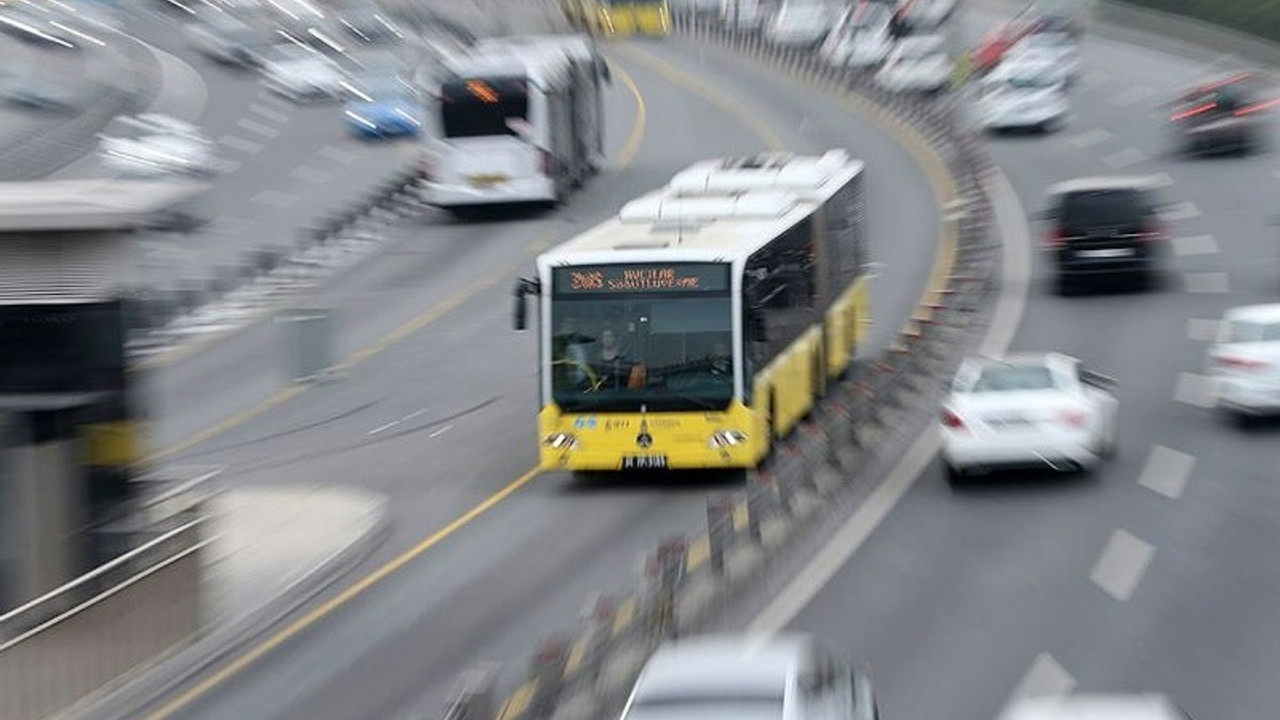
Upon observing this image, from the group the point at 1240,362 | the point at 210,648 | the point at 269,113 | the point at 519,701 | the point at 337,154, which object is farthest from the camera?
the point at 269,113

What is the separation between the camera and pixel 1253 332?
29062mm

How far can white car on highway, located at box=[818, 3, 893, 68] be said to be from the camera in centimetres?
7631

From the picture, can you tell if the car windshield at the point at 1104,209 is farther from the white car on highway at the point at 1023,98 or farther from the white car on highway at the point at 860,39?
the white car on highway at the point at 860,39

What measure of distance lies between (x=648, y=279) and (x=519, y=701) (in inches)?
487

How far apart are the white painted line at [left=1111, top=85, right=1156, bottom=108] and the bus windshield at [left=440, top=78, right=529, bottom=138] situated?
2400 cm

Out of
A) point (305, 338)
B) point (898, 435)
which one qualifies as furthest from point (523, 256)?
point (898, 435)

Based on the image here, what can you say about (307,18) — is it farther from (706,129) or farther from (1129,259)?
(1129,259)

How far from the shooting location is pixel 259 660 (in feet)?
68.2

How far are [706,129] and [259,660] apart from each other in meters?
45.8

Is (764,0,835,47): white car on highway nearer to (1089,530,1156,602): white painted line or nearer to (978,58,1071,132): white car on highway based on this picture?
(978,58,1071,132): white car on highway

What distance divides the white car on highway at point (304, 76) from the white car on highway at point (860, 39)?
1569 centimetres

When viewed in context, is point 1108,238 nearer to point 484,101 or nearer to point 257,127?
point 484,101

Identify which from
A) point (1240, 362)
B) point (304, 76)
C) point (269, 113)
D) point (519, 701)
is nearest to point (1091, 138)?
point (269, 113)

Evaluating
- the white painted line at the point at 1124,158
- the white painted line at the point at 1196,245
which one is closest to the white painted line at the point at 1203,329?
the white painted line at the point at 1196,245
